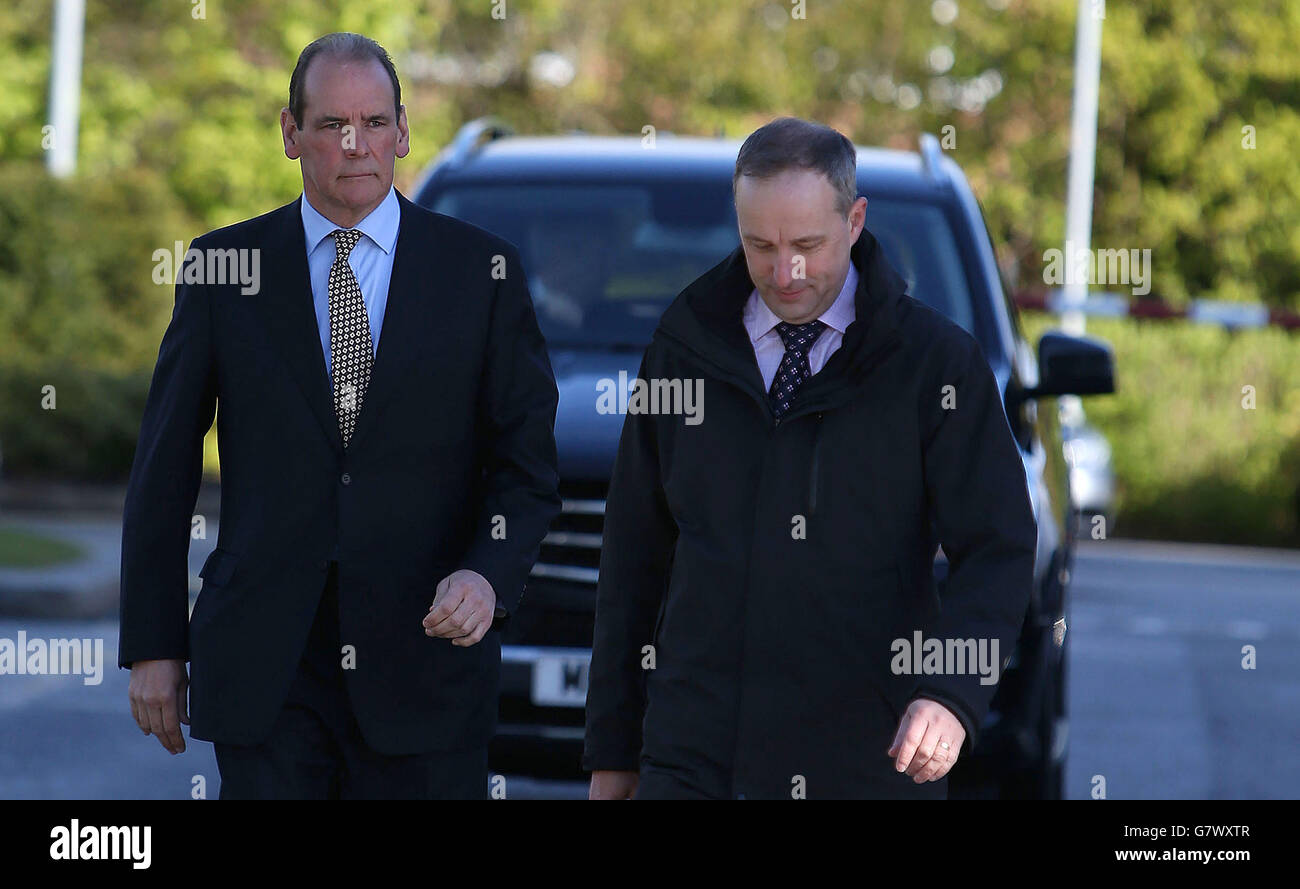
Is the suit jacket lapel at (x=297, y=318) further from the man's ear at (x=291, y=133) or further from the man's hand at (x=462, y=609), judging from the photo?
the man's hand at (x=462, y=609)

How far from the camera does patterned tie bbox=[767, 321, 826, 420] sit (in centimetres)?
313

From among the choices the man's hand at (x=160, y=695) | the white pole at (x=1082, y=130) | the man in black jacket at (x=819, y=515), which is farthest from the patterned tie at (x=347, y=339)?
the white pole at (x=1082, y=130)

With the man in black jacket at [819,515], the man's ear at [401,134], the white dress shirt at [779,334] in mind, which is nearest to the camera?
the man in black jacket at [819,515]

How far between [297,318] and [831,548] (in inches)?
40.5

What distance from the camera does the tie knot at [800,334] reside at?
10.4 feet

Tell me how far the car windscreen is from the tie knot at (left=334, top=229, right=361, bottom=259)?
2243mm

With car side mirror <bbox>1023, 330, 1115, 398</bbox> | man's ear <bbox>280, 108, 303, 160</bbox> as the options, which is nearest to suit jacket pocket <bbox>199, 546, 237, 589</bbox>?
man's ear <bbox>280, 108, 303, 160</bbox>

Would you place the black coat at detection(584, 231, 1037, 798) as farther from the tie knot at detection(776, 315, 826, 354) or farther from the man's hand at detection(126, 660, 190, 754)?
the man's hand at detection(126, 660, 190, 754)

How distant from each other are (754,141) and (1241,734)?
6.43m

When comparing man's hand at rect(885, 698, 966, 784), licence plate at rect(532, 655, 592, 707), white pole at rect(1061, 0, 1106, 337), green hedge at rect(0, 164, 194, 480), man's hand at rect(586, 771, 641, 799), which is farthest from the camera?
white pole at rect(1061, 0, 1106, 337)

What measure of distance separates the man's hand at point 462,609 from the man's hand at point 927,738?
0.78 meters

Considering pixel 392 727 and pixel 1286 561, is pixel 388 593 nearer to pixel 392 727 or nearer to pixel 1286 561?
pixel 392 727
